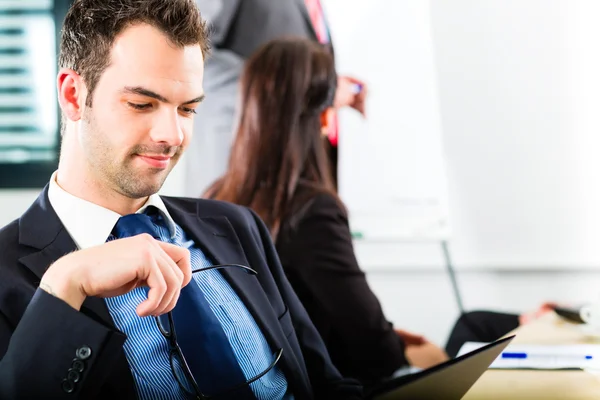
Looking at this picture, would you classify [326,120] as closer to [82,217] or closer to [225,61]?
[225,61]

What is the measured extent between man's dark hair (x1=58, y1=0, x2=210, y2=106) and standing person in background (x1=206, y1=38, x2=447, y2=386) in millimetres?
865

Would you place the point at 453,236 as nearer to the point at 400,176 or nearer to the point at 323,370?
the point at 400,176

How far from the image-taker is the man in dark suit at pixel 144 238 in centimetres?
107

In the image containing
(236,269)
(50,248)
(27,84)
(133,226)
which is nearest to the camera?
(50,248)

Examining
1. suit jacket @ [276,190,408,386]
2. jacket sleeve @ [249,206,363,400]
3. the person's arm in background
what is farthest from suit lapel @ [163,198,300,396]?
the person's arm in background

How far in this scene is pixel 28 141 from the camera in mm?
2334

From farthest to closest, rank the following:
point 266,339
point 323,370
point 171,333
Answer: point 323,370
point 266,339
point 171,333

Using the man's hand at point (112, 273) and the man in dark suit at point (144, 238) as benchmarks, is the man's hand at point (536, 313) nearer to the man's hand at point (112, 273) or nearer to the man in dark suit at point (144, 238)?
the man in dark suit at point (144, 238)

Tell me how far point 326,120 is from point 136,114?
1096 mm

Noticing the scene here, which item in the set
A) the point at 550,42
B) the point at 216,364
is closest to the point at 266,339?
the point at 216,364

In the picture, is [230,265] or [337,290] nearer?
[230,265]

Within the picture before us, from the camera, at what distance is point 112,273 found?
0.95 meters

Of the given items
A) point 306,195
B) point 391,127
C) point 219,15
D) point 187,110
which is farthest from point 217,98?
point 187,110

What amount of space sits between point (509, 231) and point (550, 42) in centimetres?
63
